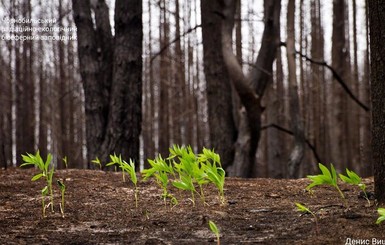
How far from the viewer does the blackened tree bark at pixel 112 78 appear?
564 cm

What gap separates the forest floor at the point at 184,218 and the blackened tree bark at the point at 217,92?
3548 mm

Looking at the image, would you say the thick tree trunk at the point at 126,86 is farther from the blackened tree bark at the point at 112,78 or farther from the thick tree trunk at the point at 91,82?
the thick tree trunk at the point at 91,82

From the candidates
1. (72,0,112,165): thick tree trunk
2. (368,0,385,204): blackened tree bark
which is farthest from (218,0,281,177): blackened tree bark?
(368,0,385,204): blackened tree bark

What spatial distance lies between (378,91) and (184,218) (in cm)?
128

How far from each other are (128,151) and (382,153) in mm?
3728

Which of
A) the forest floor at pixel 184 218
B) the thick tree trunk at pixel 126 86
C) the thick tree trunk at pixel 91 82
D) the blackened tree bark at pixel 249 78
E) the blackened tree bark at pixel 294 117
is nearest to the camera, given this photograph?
the forest floor at pixel 184 218

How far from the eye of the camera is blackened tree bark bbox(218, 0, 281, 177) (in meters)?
6.34

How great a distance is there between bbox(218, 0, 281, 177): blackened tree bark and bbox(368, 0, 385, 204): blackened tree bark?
12.3 ft

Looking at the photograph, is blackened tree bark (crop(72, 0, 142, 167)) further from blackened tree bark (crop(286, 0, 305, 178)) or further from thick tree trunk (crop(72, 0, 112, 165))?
blackened tree bark (crop(286, 0, 305, 178))

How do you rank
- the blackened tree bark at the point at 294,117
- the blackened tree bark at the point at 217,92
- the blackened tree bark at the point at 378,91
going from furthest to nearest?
the blackened tree bark at the point at 294,117
the blackened tree bark at the point at 217,92
the blackened tree bark at the point at 378,91

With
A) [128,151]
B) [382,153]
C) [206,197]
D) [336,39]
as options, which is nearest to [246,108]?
[128,151]

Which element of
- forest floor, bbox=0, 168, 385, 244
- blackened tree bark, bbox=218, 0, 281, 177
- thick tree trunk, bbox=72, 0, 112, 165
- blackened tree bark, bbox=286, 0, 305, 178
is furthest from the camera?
blackened tree bark, bbox=286, 0, 305, 178

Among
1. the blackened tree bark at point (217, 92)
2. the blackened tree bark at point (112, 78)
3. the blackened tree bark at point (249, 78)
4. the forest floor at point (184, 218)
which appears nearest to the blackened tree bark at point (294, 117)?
the blackened tree bark at point (249, 78)

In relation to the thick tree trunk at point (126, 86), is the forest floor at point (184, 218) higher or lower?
lower
